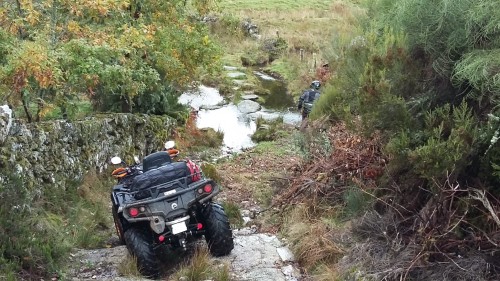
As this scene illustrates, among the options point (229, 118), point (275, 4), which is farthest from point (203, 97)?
point (275, 4)

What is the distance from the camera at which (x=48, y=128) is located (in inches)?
346

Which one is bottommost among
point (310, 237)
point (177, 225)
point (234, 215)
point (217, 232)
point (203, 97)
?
point (203, 97)

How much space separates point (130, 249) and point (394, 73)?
3855 mm

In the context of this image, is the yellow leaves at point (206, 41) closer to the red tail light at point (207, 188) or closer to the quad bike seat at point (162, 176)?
the quad bike seat at point (162, 176)

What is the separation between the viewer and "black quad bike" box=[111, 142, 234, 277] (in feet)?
20.6

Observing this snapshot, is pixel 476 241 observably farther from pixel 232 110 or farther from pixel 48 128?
pixel 232 110

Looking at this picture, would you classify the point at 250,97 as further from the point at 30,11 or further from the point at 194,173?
the point at 194,173

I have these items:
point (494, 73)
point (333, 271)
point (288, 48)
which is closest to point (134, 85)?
point (333, 271)

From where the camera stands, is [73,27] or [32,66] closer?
[32,66]

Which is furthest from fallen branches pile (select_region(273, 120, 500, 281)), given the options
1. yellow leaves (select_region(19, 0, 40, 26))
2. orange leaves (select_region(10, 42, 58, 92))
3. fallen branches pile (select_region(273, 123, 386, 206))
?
yellow leaves (select_region(19, 0, 40, 26))

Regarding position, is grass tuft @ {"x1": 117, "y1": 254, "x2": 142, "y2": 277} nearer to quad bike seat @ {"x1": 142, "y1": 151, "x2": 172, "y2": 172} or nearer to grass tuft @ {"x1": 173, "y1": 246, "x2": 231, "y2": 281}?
grass tuft @ {"x1": 173, "y1": 246, "x2": 231, "y2": 281}

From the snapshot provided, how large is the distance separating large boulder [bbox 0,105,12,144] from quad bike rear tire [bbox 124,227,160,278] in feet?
7.33

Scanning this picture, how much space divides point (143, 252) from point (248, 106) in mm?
15477

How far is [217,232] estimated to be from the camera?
22.2 ft
